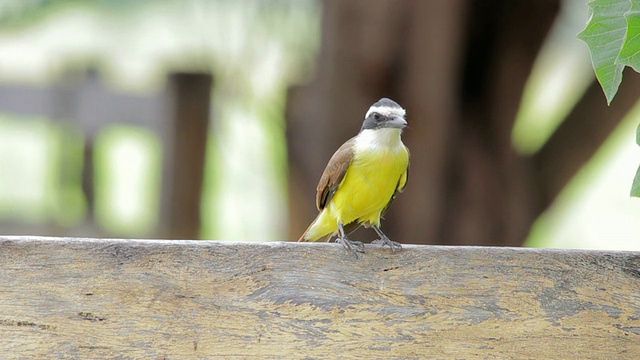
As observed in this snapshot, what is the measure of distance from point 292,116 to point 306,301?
2632 millimetres

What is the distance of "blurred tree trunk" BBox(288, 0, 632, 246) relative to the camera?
14.7 ft

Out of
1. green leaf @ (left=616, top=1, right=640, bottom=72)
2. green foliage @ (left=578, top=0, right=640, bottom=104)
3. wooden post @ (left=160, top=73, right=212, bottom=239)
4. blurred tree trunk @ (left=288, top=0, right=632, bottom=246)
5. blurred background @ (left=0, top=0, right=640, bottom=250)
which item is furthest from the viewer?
wooden post @ (left=160, top=73, right=212, bottom=239)

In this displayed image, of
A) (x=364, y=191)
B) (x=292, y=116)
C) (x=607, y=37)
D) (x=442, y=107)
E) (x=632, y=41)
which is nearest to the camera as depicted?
(x=632, y=41)

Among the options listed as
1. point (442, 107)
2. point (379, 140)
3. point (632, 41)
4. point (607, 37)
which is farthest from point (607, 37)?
point (442, 107)

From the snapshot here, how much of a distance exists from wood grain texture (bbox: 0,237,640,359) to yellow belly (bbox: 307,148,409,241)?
1.22 meters

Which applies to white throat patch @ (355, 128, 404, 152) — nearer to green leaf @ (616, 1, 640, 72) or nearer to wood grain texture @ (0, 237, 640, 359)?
wood grain texture @ (0, 237, 640, 359)

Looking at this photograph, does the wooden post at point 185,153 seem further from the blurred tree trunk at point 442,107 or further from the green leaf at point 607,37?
the green leaf at point 607,37

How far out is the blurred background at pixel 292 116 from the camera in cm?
464

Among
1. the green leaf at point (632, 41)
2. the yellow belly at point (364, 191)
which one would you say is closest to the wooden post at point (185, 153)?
the yellow belly at point (364, 191)

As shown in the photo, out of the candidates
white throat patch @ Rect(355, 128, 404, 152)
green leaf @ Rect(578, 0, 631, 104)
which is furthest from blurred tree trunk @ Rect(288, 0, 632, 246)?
green leaf @ Rect(578, 0, 631, 104)

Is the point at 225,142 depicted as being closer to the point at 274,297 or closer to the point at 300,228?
the point at 300,228

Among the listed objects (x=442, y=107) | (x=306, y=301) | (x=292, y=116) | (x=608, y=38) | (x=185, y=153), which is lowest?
(x=185, y=153)

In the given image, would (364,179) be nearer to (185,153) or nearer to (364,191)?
(364,191)

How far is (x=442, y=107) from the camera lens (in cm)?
465
